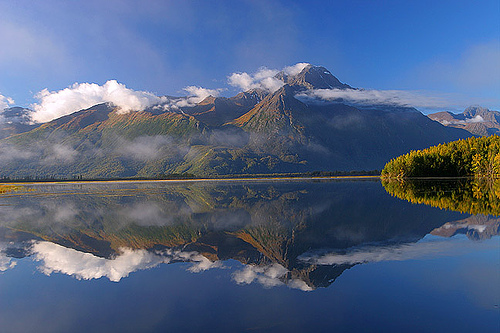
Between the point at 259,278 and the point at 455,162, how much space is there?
140 meters

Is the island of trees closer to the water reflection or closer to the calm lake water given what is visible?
the water reflection

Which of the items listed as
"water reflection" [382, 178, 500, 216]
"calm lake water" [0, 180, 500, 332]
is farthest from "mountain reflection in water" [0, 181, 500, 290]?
"water reflection" [382, 178, 500, 216]

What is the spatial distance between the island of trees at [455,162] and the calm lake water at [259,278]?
11287cm

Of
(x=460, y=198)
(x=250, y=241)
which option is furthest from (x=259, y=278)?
(x=460, y=198)

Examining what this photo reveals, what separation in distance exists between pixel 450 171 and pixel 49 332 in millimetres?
146028

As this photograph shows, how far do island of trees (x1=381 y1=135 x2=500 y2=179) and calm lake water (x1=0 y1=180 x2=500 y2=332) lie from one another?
112871 mm

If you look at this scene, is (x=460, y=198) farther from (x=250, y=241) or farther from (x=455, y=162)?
(x=455, y=162)

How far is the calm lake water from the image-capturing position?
898 centimetres

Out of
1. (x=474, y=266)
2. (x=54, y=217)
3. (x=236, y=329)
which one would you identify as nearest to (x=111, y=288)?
(x=236, y=329)

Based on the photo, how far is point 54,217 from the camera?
33.0m

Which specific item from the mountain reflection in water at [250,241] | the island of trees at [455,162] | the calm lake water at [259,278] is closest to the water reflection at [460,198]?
the mountain reflection in water at [250,241]

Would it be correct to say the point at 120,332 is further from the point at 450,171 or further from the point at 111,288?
the point at 450,171

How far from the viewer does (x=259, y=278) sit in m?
12.6

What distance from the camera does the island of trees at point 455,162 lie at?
123306 mm
